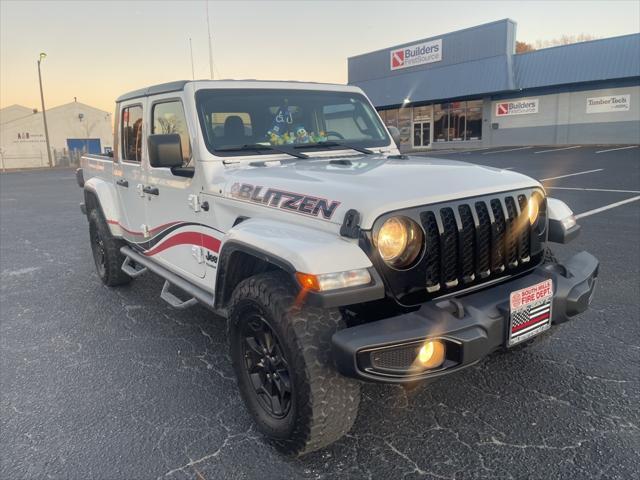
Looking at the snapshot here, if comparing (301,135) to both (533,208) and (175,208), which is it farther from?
(533,208)

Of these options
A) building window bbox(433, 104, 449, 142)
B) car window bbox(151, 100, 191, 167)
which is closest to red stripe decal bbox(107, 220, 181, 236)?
car window bbox(151, 100, 191, 167)

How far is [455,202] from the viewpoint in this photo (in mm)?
2381

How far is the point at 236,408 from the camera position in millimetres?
2928

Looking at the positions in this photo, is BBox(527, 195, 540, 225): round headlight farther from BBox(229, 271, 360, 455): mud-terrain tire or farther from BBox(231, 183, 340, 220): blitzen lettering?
Result: BBox(229, 271, 360, 455): mud-terrain tire

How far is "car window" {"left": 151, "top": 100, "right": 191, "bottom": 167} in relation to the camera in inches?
135

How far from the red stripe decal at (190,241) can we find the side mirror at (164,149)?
529mm

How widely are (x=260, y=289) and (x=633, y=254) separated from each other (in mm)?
5103

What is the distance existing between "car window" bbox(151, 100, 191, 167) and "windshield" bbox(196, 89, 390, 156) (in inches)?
6.8

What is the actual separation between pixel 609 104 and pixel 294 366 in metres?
28.4

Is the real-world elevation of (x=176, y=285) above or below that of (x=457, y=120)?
below

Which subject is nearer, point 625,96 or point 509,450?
point 509,450

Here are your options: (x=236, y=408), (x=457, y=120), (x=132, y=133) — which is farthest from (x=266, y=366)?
(x=457, y=120)

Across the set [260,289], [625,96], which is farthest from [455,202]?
[625,96]

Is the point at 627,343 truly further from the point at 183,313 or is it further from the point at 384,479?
the point at 183,313
